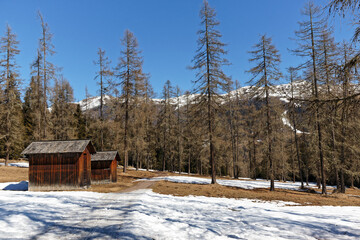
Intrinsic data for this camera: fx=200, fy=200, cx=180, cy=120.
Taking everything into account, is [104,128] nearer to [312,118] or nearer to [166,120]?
[166,120]

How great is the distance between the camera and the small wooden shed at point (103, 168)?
2200 cm

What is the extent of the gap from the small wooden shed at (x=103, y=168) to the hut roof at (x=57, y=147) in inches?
179

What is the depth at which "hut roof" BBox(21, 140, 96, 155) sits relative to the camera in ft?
57.0

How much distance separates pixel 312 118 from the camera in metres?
7.30

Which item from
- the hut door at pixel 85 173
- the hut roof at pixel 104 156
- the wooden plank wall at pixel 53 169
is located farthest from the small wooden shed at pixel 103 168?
the wooden plank wall at pixel 53 169

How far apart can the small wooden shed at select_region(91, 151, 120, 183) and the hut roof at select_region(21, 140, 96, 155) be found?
14.9ft

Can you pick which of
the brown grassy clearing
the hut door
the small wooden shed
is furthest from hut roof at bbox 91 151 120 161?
the hut door

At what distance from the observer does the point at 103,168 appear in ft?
73.2

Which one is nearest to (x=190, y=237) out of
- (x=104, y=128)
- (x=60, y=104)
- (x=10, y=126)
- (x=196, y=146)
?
(x=104, y=128)

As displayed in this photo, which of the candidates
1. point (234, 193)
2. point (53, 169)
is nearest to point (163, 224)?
point (234, 193)

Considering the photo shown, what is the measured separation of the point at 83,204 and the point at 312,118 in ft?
36.1

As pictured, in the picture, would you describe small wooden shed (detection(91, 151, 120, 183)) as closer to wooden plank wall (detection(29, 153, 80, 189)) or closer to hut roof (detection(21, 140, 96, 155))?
hut roof (detection(21, 140, 96, 155))

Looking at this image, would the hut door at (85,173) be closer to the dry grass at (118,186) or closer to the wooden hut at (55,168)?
the wooden hut at (55,168)

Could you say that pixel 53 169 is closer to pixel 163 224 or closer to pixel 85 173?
pixel 85 173
